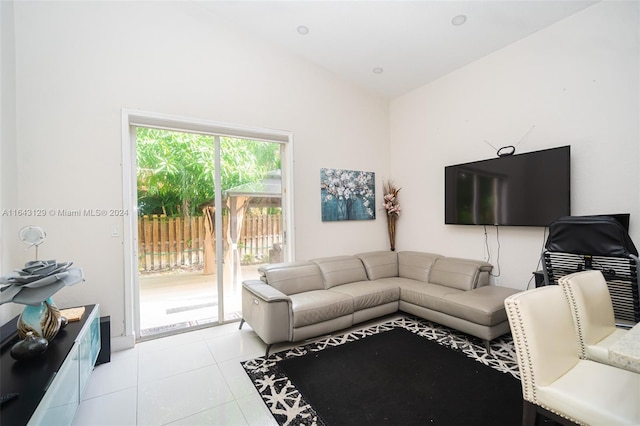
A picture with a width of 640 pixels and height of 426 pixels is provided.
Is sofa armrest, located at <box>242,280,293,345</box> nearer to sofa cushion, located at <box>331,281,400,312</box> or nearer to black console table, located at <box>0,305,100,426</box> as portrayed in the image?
sofa cushion, located at <box>331,281,400,312</box>

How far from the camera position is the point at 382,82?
4473mm

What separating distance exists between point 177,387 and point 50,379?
40.8 inches

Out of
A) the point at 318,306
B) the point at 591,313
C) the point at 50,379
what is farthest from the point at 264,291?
the point at 591,313

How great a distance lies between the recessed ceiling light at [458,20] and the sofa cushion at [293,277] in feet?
10.8

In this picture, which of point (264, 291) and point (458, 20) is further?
point (458, 20)

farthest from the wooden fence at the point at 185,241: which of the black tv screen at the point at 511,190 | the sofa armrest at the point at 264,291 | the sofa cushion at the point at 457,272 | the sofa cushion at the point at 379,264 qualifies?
the black tv screen at the point at 511,190

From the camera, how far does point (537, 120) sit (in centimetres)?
315

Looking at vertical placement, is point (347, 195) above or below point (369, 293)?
above

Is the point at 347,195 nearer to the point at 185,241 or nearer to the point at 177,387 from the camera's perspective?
the point at 185,241

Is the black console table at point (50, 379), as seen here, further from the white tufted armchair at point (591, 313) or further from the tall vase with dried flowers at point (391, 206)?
the tall vase with dried flowers at point (391, 206)

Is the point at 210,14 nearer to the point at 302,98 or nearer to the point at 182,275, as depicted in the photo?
the point at 302,98

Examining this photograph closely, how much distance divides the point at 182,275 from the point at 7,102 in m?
2.30

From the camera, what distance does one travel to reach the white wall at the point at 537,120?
8.45ft

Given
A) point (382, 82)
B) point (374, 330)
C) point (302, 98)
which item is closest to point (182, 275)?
point (374, 330)
